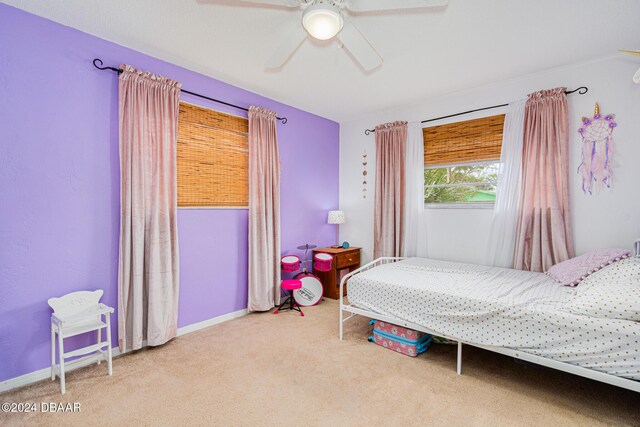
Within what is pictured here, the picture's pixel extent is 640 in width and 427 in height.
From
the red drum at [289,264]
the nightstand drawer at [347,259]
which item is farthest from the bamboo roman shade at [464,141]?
the red drum at [289,264]

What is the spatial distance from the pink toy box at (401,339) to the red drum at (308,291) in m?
1.24

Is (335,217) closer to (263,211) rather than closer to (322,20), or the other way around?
(263,211)

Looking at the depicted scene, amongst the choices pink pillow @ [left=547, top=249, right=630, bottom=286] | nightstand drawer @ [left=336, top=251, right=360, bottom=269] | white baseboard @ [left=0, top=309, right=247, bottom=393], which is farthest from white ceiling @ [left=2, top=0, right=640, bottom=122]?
white baseboard @ [left=0, top=309, right=247, bottom=393]

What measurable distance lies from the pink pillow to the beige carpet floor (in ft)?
2.39

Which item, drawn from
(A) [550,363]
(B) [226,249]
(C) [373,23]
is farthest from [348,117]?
(A) [550,363]

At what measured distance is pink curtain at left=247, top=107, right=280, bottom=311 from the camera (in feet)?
11.2

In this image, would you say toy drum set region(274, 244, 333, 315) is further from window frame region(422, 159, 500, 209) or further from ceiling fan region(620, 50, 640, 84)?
ceiling fan region(620, 50, 640, 84)

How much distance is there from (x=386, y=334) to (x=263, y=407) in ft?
4.11

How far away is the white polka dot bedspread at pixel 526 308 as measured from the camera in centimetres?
168

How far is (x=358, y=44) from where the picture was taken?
2092mm

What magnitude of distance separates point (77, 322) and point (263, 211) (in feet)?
6.23

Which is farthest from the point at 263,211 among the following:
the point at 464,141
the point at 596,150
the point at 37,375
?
the point at 596,150

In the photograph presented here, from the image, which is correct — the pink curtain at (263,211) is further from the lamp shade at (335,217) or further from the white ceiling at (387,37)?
the lamp shade at (335,217)

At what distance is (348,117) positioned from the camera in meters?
4.52
